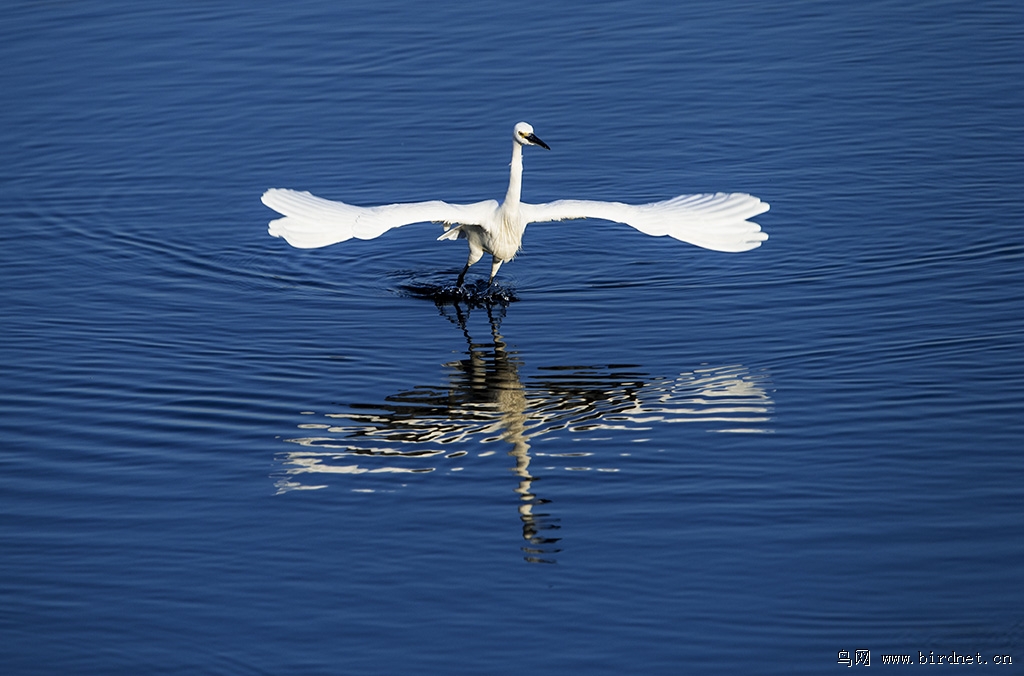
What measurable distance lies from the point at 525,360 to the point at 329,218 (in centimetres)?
218

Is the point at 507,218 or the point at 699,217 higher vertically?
the point at 507,218

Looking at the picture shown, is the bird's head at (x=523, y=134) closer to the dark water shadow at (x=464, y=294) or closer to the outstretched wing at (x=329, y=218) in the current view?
the outstretched wing at (x=329, y=218)

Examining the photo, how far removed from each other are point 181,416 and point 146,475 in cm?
114

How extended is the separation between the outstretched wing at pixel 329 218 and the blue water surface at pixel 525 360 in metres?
1.20

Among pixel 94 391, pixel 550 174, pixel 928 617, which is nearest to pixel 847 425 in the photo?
pixel 928 617

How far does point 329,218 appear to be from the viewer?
519 inches

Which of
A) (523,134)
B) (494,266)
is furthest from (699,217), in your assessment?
(494,266)

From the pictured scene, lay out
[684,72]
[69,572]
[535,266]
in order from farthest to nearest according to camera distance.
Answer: [684,72], [535,266], [69,572]

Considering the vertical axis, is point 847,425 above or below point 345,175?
below

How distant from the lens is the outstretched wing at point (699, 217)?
1392 cm

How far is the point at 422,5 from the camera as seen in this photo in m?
25.4

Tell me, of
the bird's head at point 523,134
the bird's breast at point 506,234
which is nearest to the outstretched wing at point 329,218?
the bird's breast at point 506,234

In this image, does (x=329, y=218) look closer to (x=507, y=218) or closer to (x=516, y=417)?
(x=507, y=218)

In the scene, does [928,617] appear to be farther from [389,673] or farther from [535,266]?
[535,266]
